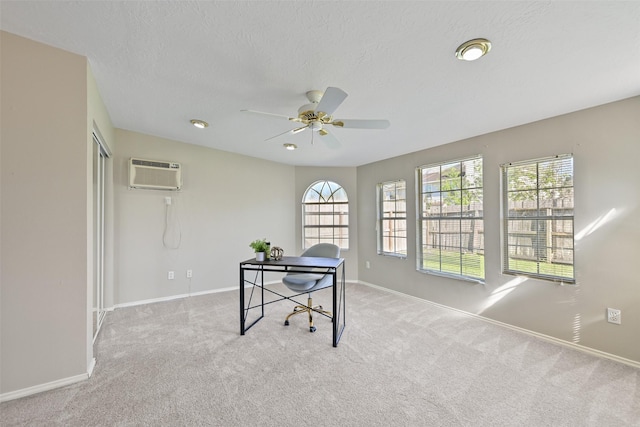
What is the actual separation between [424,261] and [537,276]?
4.72 feet

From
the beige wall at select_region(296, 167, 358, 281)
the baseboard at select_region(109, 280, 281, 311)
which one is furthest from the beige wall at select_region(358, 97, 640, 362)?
the baseboard at select_region(109, 280, 281, 311)

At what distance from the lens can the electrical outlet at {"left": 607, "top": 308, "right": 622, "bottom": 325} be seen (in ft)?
7.95

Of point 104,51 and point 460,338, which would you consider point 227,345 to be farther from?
point 104,51

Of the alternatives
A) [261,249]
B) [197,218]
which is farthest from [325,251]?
[197,218]

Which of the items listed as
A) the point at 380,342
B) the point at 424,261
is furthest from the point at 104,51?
the point at 424,261

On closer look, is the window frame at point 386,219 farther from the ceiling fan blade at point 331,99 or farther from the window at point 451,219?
the ceiling fan blade at point 331,99

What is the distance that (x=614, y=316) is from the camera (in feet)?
8.04

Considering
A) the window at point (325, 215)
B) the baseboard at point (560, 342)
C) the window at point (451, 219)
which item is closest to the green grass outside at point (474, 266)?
the window at point (451, 219)

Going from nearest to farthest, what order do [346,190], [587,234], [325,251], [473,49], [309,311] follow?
[473,49]
[587,234]
[309,311]
[325,251]
[346,190]

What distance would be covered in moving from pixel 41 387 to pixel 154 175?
2679mm

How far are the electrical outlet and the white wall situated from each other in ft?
14.3

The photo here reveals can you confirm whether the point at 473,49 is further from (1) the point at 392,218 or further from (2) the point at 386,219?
(2) the point at 386,219

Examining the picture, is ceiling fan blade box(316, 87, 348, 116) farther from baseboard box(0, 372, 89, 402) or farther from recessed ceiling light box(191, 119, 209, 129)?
baseboard box(0, 372, 89, 402)

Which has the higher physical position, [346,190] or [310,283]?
[346,190]
